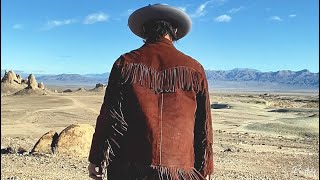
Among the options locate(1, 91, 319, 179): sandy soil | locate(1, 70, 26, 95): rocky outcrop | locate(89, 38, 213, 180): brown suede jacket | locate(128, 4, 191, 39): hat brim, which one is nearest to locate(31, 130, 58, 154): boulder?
locate(1, 91, 319, 179): sandy soil

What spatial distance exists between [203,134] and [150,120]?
376mm

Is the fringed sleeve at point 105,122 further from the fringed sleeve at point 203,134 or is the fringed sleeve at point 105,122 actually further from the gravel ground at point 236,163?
the gravel ground at point 236,163

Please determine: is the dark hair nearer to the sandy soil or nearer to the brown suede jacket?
the brown suede jacket

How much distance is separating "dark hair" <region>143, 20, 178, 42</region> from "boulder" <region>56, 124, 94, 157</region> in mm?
9721

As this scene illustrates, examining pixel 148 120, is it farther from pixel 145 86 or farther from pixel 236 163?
pixel 236 163

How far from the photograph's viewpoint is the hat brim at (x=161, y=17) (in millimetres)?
3191

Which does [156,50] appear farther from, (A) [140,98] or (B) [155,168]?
(B) [155,168]

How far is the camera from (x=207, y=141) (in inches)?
124

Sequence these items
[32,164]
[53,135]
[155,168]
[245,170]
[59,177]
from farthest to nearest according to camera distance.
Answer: [53,135], [245,170], [32,164], [59,177], [155,168]

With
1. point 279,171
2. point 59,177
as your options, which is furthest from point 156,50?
point 279,171

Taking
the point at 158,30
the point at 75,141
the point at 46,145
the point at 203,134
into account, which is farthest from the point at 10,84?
the point at 203,134

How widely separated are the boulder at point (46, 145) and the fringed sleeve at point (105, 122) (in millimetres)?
10032

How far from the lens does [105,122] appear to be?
120 inches

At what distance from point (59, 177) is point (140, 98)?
6.97 meters
